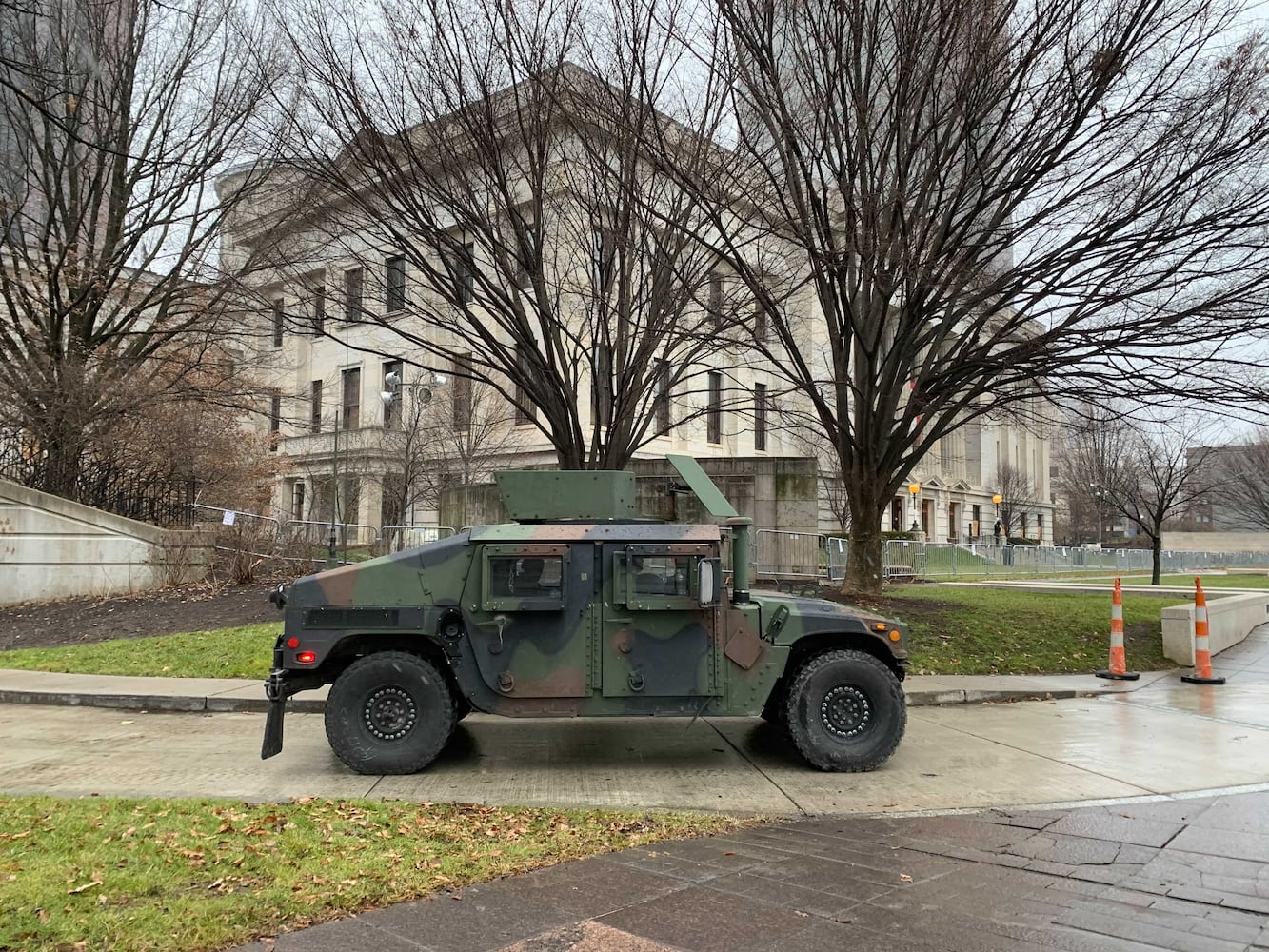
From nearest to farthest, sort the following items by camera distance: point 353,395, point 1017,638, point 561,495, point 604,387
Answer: point 561,495
point 1017,638
point 604,387
point 353,395

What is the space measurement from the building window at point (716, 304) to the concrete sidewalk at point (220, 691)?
18.6ft

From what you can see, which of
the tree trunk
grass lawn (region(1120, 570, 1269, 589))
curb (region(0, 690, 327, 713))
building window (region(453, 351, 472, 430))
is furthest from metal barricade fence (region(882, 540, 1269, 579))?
curb (region(0, 690, 327, 713))

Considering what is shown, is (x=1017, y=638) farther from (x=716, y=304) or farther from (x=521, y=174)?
(x=521, y=174)

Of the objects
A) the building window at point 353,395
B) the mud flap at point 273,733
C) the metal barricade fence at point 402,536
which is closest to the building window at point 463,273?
the mud flap at point 273,733

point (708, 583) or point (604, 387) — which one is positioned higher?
point (604, 387)

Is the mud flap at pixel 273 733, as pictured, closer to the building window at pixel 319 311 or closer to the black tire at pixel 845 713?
the black tire at pixel 845 713

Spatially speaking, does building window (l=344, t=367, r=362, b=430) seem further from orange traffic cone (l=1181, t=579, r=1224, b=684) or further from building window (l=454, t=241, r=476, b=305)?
orange traffic cone (l=1181, t=579, r=1224, b=684)

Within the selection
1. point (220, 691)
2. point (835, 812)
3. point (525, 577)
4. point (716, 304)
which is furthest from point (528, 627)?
point (716, 304)

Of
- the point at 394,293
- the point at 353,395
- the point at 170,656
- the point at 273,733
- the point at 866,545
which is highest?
the point at 353,395

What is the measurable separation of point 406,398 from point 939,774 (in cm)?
2896

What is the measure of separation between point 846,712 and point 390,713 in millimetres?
3360

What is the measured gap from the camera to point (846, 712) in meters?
6.50

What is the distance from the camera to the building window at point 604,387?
1263 centimetres

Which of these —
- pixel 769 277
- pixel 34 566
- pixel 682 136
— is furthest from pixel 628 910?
pixel 34 566
